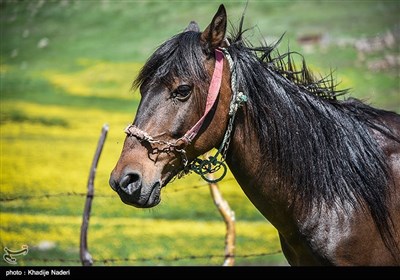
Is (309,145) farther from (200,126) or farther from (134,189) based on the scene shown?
(134,189)

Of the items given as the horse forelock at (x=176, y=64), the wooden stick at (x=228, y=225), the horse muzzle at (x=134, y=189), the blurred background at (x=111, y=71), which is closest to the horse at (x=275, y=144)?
the horse forelock at (x=176, y=64)

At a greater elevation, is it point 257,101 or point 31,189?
point 257,101

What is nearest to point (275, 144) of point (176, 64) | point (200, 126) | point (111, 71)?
point (200, 126)

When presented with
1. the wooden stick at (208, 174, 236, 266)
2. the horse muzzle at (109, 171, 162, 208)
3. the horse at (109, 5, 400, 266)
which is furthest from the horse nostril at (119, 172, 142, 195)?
the wooden stick at (208, 174, 236, 266)

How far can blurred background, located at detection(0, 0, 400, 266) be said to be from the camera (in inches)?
581

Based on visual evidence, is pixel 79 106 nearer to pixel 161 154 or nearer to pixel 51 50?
pixel 51 50

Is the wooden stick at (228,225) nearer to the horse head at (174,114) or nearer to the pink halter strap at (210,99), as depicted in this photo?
the horse head at (174,114)

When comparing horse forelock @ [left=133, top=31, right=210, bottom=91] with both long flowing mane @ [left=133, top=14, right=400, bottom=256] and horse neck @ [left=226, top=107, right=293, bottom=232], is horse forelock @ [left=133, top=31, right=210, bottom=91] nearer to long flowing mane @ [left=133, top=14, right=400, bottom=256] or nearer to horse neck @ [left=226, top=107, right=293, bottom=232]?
long flowing mane @ [left=133, top=14, right=400, bottom=256]

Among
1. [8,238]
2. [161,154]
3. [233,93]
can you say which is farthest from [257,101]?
[8,238]

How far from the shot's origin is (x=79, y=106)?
22250 mm

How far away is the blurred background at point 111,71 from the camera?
48.4ft

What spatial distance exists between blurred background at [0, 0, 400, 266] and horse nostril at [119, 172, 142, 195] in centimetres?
936

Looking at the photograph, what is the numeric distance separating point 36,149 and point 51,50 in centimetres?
709

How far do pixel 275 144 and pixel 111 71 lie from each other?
20.0 m
